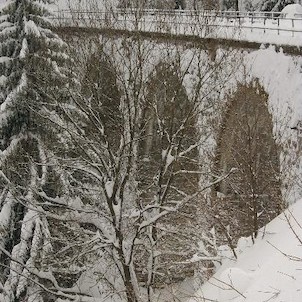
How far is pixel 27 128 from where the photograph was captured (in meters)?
13.9

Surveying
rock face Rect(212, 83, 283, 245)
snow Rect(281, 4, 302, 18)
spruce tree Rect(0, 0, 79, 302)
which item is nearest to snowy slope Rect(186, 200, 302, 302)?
rock face Rect(212, 83, 283, 245)

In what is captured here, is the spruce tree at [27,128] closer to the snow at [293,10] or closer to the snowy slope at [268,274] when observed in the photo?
the snowy slope at [268,274]

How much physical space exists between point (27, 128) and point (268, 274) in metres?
8.14

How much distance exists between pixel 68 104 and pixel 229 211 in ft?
20.3

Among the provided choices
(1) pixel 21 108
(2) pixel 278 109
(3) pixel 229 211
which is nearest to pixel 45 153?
(1) pixel 21 108

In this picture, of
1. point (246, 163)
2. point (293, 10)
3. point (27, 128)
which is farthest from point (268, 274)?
point (293, 10)

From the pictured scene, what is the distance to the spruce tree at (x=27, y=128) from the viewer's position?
1323 cm

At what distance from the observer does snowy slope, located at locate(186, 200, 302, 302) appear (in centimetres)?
693

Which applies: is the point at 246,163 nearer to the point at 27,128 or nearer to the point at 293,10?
the point at 27,128

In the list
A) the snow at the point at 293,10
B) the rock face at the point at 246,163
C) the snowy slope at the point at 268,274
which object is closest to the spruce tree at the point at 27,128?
the rock face at the point at 246,163

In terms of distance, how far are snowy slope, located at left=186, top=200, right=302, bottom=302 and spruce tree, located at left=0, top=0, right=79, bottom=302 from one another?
519 centimetres

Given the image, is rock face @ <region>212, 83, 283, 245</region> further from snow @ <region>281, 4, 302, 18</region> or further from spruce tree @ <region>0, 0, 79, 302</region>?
snow @ <region>281, 4, 302, 18</region>

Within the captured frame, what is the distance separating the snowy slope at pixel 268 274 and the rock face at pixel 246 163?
3186 mm

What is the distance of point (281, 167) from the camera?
16.4 m
